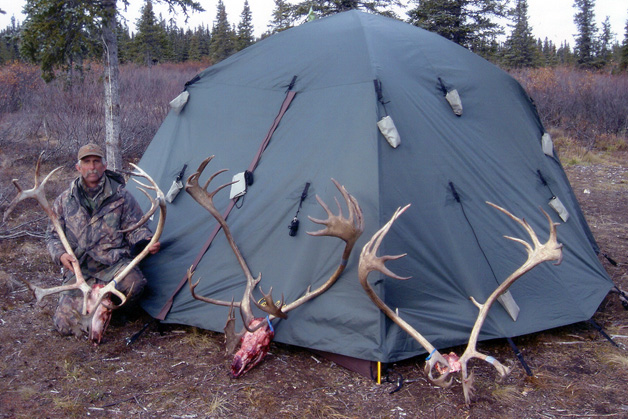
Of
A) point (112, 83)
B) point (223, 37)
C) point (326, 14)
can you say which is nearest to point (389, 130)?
point (112, 83)

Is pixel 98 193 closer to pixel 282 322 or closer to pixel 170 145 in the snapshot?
pixel 170 145

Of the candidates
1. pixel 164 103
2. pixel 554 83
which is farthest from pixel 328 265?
pixel 554 83

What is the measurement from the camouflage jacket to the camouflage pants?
0.09m

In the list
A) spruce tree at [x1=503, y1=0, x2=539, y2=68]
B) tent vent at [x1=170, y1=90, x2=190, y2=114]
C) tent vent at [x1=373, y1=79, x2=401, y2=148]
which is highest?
spruce tree at [x1=503, y1=0, x2=539, y2=68]

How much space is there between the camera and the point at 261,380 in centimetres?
373

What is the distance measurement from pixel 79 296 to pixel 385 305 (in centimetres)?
256

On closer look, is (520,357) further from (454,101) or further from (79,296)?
(79,296)

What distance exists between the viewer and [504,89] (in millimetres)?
5332

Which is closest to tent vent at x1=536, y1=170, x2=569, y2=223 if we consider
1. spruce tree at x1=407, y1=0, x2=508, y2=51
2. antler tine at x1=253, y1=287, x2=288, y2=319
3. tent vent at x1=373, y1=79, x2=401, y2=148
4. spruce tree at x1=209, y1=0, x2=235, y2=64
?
tent vent at x1=373, y1=79, x2=401, y2=148

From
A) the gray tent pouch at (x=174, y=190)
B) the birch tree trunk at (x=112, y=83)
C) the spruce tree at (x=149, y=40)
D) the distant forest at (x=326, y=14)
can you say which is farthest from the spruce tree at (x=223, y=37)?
the gray tent pouch at (x=174, y=190)

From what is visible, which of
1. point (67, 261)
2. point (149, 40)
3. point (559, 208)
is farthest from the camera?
point (149, 40)

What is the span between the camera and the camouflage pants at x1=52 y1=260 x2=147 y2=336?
434cm

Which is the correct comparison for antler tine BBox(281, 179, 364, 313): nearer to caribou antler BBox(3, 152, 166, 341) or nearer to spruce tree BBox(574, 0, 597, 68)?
caribou antler BBox(3, 152, 166, 341)

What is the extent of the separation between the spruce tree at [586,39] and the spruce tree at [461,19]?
48.9ft
